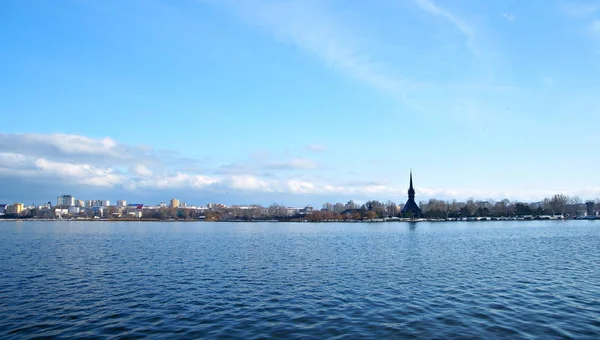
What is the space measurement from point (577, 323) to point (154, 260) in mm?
33479

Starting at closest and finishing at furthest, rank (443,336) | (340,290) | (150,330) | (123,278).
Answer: (443,336)
(150,330)
(340,290)
(123,278)

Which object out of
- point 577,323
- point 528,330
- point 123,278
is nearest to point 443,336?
point 528,330

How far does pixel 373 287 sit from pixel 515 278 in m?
10.5

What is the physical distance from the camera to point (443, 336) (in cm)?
1534

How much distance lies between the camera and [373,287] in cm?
2484

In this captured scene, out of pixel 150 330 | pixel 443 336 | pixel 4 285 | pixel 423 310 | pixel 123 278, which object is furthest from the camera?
pixel 123 278

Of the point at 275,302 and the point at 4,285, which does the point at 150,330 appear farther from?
the point at 4,285

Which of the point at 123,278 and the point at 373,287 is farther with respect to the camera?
the point at 123,278

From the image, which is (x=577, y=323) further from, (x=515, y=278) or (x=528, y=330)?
(x=515, y=278)

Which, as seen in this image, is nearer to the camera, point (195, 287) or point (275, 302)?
point (275, 302)

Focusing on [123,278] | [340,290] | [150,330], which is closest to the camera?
[150,330]

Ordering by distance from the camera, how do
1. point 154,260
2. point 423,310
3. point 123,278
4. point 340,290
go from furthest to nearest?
point 154,260 → point 123,278 → point 340,290 → point 423,310

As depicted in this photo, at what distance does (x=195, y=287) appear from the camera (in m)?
25.6

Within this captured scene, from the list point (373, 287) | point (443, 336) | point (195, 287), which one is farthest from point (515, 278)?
point (195, 287)
